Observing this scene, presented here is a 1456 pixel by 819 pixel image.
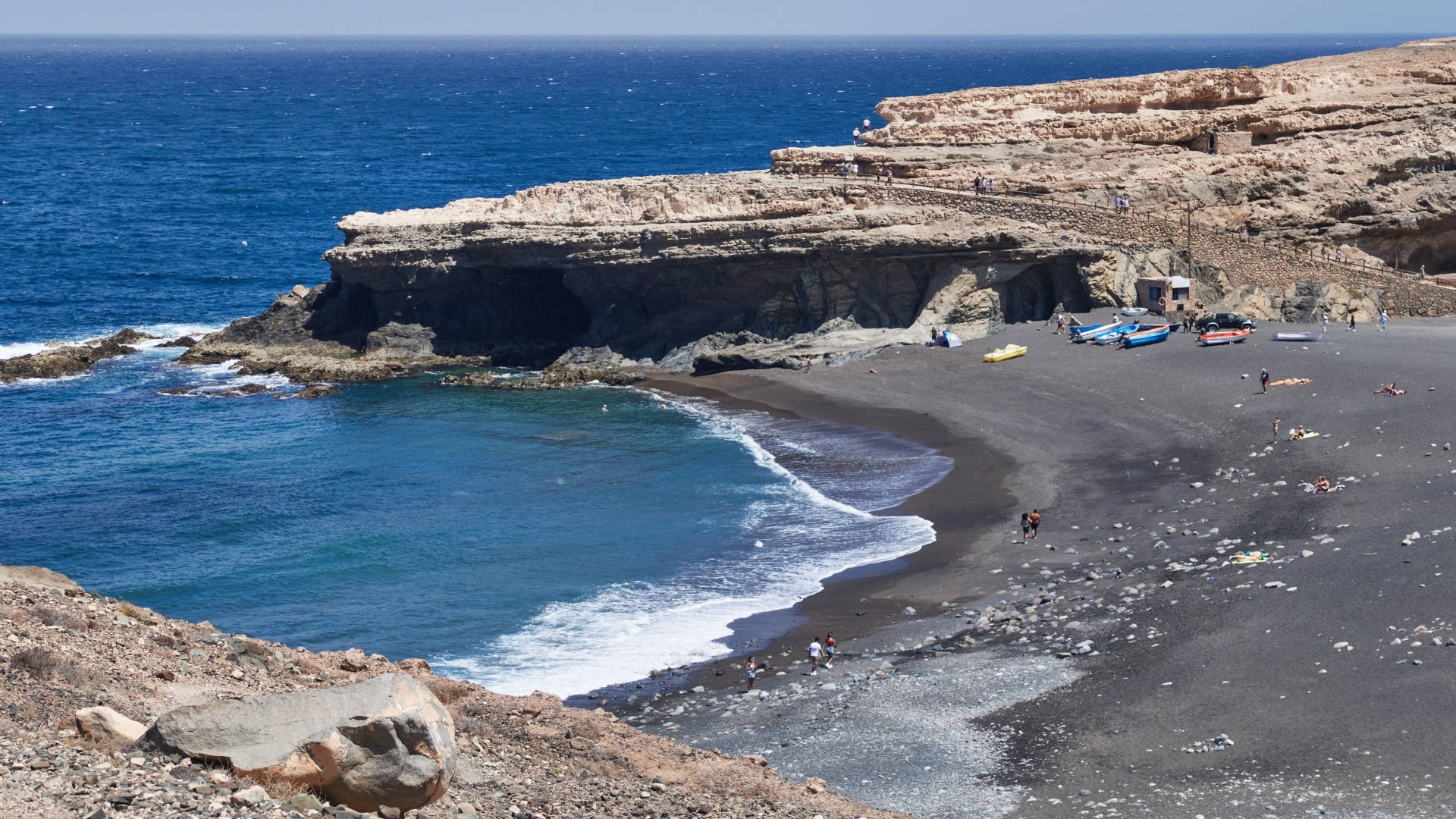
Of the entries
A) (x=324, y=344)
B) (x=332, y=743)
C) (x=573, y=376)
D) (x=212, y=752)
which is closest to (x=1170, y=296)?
(x=573, y=376)

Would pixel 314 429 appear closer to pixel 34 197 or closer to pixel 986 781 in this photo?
pixel 986 781

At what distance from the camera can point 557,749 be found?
19.1m

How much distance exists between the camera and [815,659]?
95.7ft

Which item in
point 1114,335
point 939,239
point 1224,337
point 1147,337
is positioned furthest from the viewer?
point 939,239

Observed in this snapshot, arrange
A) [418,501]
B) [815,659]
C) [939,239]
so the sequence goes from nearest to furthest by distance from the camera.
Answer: [815,659], [418,501], [939,239]

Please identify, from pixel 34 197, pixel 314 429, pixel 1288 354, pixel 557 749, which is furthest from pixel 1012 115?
pixel 34 197

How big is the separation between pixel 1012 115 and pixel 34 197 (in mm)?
71996

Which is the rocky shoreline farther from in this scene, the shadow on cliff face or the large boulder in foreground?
the large boulder in foreground

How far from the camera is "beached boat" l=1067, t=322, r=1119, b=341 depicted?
51500mm

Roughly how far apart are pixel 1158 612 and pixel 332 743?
61.3 ft

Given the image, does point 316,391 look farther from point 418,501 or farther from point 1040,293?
point 1040,293

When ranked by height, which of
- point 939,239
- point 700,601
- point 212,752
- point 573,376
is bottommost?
point 700,601

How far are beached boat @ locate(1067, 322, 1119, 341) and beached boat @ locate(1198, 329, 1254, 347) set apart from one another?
3844mm

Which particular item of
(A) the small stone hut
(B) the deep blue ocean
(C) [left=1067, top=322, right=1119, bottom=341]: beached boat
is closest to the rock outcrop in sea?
(A) the small stone hut
